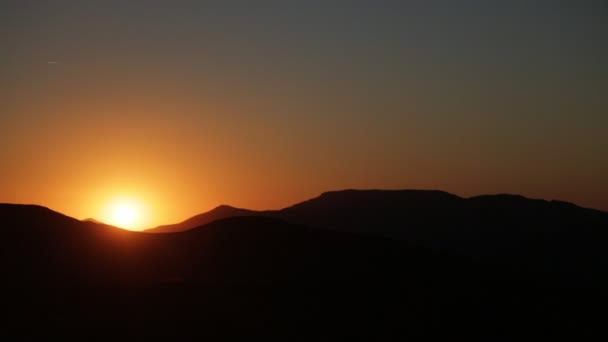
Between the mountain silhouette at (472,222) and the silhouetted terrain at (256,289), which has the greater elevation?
the mountain silhouette at (472,222)

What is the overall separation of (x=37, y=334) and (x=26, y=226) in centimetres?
1607

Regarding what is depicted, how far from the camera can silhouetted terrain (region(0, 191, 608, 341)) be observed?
30500 millimetres

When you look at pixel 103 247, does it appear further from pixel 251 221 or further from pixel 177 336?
pixel 177 336

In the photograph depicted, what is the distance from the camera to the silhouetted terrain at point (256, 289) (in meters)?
30.5

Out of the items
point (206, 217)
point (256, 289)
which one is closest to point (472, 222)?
point (206, 217)

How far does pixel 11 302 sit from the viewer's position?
30453mm

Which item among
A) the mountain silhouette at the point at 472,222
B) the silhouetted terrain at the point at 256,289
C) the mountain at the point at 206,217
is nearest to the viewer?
the silhouetted terrain at the point at 256,289

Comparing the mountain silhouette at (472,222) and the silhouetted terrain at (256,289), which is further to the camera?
the mountain silhouette at (472,222)

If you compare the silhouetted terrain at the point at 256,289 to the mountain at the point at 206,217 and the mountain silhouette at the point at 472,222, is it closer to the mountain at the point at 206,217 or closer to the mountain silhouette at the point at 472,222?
the mountain silhouette at the point at 472,222

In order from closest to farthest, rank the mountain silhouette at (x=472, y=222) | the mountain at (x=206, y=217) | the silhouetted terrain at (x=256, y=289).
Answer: the silhouetted terrain at (x=256, y=289) → the mountain silhouette at (x=472, y=222) → the mountain at (x=206, y=217)

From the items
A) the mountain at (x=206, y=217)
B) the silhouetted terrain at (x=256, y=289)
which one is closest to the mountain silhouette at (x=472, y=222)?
the mountain at (x=206, y=217)

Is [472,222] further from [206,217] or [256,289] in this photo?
[256,289]

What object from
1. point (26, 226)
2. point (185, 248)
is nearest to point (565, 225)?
point (185, 248)

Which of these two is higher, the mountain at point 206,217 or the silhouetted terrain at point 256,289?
the mountain at point 206,217
